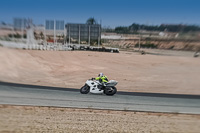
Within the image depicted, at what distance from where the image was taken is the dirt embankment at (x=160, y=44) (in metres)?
2.43

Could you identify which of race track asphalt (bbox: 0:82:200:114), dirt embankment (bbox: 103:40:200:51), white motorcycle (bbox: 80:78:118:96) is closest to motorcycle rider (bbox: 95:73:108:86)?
white motorcycle (bbox: 80:78:118:96)

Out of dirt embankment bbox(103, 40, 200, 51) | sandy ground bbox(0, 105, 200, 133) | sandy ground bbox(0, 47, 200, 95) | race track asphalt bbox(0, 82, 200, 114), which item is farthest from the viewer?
race track asphalt bbox(0, 82, 200, 114)

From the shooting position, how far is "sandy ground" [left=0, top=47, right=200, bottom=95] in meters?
2.56

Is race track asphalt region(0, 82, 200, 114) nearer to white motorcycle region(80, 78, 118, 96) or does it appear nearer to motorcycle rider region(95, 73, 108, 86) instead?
white motorcycle region(80, 78, 118, 96)

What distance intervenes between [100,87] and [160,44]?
36.8 inches

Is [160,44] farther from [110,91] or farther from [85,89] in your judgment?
[85,89]

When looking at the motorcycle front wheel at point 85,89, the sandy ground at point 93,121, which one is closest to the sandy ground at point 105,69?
the motorcycle front wheel at point 85,89

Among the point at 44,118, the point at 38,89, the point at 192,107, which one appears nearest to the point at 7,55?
the point at 38,89

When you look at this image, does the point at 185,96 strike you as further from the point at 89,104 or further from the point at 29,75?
the point at 29,75

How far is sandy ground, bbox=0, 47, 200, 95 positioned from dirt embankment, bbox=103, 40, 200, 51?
113 millimetres

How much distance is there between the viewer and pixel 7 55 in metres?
2.84

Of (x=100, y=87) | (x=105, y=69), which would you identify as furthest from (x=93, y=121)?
A: (x=105, y=69)

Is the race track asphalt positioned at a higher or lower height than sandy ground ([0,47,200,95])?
lower

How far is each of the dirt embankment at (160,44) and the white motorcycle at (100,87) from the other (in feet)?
1.63
